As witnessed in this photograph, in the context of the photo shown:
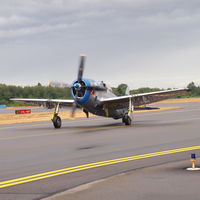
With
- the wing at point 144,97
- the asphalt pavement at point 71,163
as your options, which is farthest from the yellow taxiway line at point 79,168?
the wing at point 144,97

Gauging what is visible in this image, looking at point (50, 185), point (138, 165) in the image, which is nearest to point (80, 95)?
point (138, 165)

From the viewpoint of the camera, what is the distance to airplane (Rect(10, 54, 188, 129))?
2708 centimetres

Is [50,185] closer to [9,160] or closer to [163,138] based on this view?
[9,160]

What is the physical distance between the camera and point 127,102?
30672 millimetres

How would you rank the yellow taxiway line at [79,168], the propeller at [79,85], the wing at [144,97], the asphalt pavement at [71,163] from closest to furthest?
the asphalt pavement at [71,163] → the yellow taxiway line at [79,168] → the propeller at [79,85] → the wing at [144,97]

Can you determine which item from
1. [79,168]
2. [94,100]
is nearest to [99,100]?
[94,100]

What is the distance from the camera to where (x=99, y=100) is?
28594mm

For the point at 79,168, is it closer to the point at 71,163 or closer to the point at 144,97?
the point at 71,163

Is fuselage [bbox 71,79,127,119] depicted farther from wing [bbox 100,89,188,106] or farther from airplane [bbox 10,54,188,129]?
wing [bbox 100,89,188,106]

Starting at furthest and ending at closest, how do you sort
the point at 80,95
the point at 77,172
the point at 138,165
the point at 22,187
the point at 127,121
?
the point at 127,121, the point at 80,95, the point at 138,165, the point at 77,172, the point at 22,187

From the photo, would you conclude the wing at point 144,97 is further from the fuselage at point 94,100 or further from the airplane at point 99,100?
the fuselage at point 94,100

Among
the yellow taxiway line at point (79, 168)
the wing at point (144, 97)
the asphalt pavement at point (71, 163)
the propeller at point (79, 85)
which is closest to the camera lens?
the asphalt pavement at point (71, 163)

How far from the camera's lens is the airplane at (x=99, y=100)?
27.1m

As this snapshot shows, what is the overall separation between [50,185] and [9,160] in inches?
185
